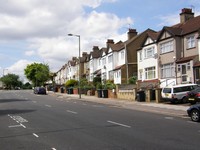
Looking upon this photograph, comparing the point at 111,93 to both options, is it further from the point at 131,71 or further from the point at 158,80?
the point at 131,71

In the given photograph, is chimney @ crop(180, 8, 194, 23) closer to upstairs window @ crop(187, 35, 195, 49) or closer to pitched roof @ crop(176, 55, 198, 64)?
upstairs window @ crop(187, 35, 195, 49)

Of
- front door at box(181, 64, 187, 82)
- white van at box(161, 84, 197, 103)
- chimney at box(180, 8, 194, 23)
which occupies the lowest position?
white van at box(161, 84, 197, 103)

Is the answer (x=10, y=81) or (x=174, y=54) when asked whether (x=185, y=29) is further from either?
(x=10, y=81)

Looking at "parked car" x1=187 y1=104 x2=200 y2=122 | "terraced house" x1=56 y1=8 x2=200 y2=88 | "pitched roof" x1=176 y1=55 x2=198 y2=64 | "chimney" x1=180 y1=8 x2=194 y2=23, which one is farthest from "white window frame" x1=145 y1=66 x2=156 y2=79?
"parked car" x1=187 y1=104 x2=200 y2=122

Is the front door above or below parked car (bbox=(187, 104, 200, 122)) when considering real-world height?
above

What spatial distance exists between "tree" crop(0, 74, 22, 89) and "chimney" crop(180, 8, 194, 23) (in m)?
134

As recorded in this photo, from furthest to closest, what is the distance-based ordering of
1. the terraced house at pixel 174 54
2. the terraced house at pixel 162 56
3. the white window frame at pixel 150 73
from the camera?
the white window frame at pixel 150 73, the terraced house at pixel 162 56, the terraced house at pixel 174 54

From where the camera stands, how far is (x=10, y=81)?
166 meters

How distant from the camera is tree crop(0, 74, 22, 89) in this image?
165375 millimetres

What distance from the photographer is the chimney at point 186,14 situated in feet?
141

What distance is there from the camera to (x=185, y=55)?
3712cm

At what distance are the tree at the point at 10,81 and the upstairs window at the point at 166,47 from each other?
134527mm

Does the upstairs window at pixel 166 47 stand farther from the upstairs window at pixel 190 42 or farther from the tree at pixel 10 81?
the tree at pixel 10 81

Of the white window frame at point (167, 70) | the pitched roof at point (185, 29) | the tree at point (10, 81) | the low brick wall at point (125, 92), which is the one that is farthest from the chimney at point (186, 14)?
the tree at point (10, 81)
